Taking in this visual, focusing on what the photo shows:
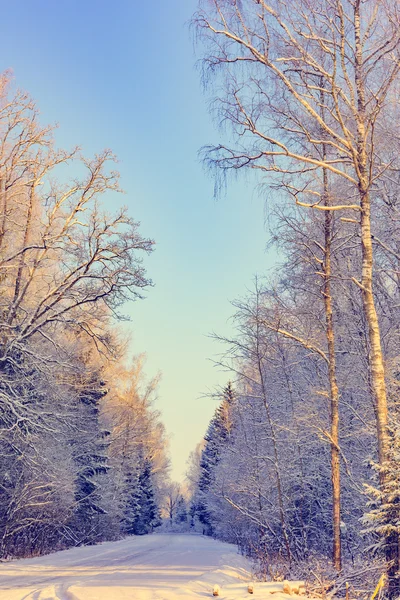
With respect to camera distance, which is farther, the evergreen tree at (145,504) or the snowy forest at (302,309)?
the evergreen tree at (145,504)

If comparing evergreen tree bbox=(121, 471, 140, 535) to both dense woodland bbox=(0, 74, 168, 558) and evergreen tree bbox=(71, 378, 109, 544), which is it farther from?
dense woodland bbox=(0, 74, 168, 558)

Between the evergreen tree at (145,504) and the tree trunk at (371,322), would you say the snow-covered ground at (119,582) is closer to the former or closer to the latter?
the tree trunk at (371,322)

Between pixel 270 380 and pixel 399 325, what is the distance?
906 cm

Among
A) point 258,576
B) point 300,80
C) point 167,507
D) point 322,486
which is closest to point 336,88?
point 300,80

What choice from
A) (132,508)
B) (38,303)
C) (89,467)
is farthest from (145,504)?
(38,303)

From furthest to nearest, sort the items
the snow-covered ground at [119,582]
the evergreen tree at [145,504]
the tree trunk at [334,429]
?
the evergreen tree at [145,504] < the tree trunk at [334,429] < the snow-covered ground at [119,582]

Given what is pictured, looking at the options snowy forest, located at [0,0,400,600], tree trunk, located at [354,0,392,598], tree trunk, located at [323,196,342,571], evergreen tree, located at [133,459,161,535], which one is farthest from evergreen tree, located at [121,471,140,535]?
tree trunk, located at [354,0,392,598]

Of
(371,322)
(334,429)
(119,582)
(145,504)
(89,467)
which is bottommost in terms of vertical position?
(145,504)

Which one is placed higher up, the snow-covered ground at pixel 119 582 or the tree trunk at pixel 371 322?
the tree trunk at pixel 371 322

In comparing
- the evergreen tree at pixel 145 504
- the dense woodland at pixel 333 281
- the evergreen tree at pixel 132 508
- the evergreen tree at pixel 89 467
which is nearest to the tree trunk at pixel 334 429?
the dense woodland at pixel 333 281

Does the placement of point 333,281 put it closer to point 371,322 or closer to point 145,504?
point 371,322

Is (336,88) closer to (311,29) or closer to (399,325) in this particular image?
(311,29)

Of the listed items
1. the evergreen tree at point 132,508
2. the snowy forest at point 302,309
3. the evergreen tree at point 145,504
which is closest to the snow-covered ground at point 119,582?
the snowy forest at point 302,309

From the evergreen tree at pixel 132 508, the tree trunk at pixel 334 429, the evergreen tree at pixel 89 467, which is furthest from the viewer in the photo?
the evergreen tree at pixel 132 508
